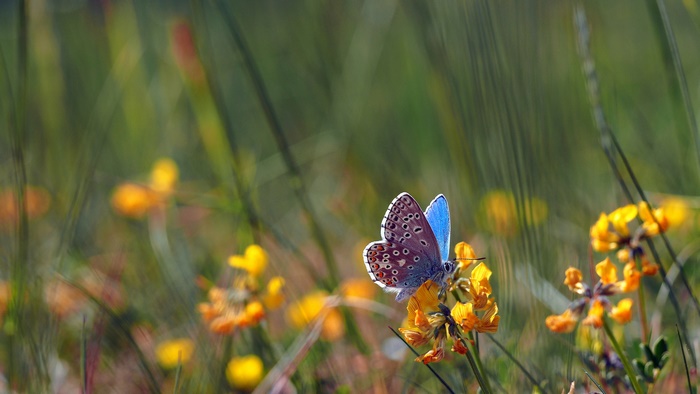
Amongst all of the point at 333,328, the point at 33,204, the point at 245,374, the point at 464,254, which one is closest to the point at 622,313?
the point at 464,254

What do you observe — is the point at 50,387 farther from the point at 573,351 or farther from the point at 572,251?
the point at 572,251

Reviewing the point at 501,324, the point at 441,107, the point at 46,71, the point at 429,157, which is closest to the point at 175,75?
the point at 46,71

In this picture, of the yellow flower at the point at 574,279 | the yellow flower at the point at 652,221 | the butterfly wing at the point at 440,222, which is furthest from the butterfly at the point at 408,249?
the yellow flower at the point at 652,221

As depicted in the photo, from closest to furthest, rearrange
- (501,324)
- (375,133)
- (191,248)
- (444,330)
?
(444,330) → (501,324) → (191,248) → (375,133)

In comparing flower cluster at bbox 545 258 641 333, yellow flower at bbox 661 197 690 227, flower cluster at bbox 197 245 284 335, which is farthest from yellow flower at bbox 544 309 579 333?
yellow flower at bbox 661 197 690 227

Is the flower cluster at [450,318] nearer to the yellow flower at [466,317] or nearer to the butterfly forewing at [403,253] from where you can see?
the yellow flower at [466,317]

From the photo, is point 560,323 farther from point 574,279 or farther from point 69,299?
point 69,299
